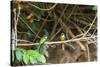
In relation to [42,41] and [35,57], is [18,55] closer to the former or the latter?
[35,57]

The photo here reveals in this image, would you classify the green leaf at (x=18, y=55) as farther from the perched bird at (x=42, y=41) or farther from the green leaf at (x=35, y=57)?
the perched bird at (x=42, y=41)

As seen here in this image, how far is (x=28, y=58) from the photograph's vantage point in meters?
1.98

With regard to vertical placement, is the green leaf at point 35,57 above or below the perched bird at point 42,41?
below

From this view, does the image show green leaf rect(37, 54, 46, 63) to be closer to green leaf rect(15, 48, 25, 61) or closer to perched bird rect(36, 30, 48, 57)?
perched bird rect(36, 30, 48, 57)

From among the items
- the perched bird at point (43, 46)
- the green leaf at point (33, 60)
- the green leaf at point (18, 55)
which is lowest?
the green leaf at point (33, 60)

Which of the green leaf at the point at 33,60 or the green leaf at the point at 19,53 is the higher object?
the green leaf at the point at 19,53

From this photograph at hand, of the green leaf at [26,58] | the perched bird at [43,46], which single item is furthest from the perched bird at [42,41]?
the green leaf at [26,58]

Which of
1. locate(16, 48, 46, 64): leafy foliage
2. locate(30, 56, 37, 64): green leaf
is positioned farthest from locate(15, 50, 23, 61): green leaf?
locate(30, 56, 37, 64): green leaf

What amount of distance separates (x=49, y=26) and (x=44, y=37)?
4.8 inches

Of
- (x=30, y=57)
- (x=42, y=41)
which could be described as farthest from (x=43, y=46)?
(x=30, y=57)

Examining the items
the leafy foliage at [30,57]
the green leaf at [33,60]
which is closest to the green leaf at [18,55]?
the leafy foliage at [30,57]

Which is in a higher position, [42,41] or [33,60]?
[42,41]

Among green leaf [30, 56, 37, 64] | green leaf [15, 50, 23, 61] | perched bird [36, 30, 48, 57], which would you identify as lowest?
green leaf [30, 56, 37, 64]

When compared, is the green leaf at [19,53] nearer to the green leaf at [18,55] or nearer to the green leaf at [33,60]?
the green leaf at [18,55]
